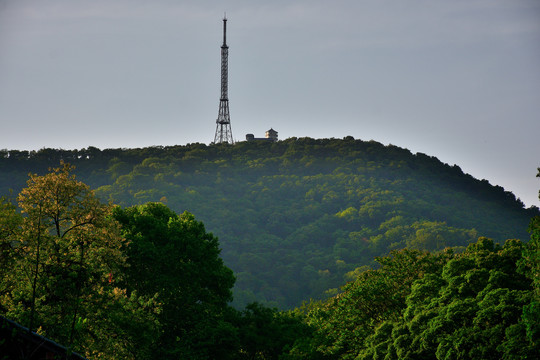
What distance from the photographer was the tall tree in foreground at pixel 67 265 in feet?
79.8

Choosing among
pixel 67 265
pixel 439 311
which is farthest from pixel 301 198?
pixel 67 265

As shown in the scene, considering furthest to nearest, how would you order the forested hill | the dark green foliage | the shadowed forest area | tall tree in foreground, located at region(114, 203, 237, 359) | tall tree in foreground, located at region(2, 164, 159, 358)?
the forested hill → tall tree in foreground, located at region(114, 203, 237, 359) → the dark green foliage → the shadowed forest area → tall tree in foreground, located at region(2, 164, 159, 358)

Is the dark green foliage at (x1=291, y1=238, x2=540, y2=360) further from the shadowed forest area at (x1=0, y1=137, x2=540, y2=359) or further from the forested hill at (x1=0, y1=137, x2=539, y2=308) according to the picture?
the forested hill at (x1=0, y1=137, x2=539, y2=308)

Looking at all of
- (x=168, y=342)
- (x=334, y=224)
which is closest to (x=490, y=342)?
(x=168, y=342)

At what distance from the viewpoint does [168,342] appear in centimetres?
3494

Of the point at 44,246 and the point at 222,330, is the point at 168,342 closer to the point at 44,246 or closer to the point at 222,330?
the point at 222,330

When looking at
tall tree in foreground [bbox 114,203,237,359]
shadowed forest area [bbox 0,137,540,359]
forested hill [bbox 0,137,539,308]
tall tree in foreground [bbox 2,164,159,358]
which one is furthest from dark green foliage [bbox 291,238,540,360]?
forested hill [bbox 0,137,539,308]

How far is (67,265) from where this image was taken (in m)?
25.9

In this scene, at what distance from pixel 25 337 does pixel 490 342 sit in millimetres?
20710

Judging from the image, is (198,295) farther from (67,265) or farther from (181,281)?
(67,265)

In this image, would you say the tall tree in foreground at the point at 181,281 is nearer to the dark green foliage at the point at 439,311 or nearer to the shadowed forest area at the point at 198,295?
the shadowed forest area at the point at 198,295

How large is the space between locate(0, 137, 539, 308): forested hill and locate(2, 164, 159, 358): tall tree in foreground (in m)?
79.6

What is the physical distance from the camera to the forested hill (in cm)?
13062

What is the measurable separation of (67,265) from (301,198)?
143m
